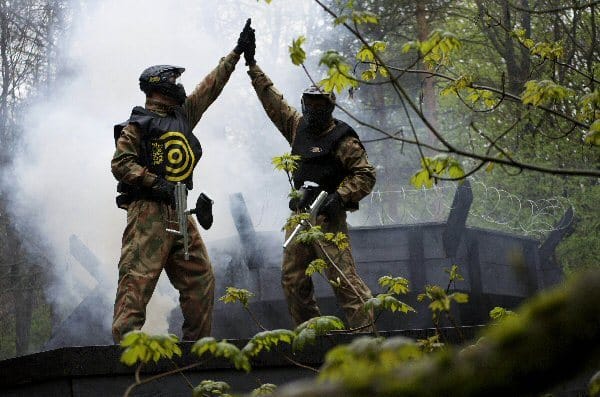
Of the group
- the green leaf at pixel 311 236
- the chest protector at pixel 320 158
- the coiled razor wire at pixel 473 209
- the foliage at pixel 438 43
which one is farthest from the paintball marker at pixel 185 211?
the coiled razor wire at pixel 473 209

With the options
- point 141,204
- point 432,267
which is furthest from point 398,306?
point 432,267

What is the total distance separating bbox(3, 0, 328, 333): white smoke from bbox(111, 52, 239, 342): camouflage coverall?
17.8 ft

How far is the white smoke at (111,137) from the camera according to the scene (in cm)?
1480

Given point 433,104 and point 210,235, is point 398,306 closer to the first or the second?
point 210,235

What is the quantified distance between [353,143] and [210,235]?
22.2 feet

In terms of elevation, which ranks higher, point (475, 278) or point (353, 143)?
point (353, 143)

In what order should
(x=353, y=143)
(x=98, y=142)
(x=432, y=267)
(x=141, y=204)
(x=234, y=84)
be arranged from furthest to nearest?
(x=234, y=84) < (x=98, y=142) < (x=432, y=267) < (x=353, y=143) < (x=141, y=204)

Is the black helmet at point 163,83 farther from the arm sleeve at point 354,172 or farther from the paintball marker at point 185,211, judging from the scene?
the arm sleeve at point 354,172

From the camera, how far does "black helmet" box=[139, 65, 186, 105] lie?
6.94 metres

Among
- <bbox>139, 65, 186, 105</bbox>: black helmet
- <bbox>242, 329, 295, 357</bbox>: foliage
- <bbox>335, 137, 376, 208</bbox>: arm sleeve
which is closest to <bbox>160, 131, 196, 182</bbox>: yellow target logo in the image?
<bbox>139, 65, 186, 105</bbox>: black helmet

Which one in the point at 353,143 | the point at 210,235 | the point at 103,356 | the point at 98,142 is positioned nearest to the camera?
the point at 103,356

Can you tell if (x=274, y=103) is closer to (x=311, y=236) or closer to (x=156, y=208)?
(x=156, y=208)

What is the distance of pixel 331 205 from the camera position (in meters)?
6.87

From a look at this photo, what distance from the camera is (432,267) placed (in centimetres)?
1101
